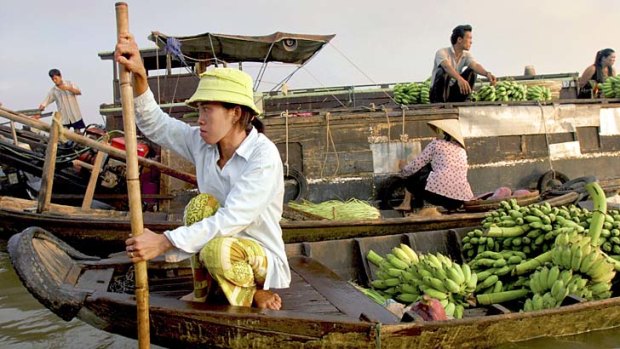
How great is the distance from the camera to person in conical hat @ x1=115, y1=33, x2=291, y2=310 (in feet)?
9.02

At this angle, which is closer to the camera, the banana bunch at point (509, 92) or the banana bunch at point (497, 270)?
the banana bunch at point (497, 270)

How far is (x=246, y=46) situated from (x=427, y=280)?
6.42 m

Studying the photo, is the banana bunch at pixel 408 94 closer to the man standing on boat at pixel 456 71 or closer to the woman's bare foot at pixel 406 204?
the man standing on boat at pixel 456 71

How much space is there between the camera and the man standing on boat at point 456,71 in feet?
27.3

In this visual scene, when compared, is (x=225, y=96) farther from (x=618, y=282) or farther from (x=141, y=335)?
(x=618, y=282)

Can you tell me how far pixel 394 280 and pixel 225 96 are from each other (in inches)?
80.9

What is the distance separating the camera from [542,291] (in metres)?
4.00

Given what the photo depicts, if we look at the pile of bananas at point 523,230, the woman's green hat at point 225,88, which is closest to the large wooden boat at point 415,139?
the pile of bananas at point 523,230

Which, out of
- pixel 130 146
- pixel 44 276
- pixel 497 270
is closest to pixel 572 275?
pixel 497 270

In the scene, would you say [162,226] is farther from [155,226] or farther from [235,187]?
[235,187]

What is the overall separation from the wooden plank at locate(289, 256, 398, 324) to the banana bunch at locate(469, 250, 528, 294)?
108 centimetres

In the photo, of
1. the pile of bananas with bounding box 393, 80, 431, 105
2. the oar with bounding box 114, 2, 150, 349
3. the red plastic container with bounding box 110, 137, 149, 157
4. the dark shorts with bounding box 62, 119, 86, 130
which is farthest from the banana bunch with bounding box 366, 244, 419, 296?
the dark shorts with bounding box 62, 119, 86, 130

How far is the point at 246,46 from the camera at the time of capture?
369 inches

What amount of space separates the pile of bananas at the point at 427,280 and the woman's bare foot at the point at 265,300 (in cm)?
103
